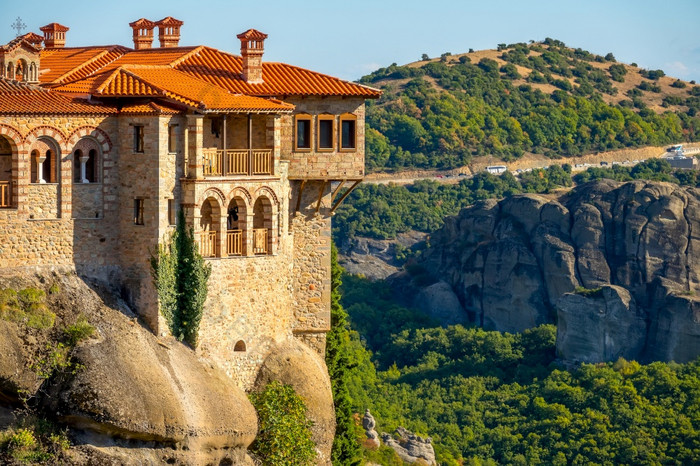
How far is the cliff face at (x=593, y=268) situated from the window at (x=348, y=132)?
82.6m

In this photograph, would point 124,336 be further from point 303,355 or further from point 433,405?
point 433,405

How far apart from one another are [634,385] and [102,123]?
75.1 metres

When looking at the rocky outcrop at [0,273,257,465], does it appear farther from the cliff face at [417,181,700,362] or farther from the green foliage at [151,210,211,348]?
the cliff face at [417,181,700,362]

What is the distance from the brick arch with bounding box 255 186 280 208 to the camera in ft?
170

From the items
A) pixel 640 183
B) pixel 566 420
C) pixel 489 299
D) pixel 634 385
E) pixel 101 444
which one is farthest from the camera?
pixel 489 299

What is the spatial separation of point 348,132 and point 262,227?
4803 millimetres

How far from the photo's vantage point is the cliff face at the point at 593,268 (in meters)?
140

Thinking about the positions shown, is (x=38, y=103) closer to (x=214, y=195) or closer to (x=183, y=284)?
(x=214, y=195)

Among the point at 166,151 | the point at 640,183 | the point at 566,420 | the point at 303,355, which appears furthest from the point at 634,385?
the point at 166,151

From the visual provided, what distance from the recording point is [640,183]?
494ft

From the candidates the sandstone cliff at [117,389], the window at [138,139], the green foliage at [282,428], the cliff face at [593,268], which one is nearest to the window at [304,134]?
the window at [138,139]

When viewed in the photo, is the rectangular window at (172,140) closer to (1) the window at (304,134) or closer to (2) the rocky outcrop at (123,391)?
(2) the rocky outcrop at (123,391)

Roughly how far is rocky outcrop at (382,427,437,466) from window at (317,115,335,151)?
138 ft

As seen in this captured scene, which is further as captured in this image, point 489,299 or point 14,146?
point 489,299
